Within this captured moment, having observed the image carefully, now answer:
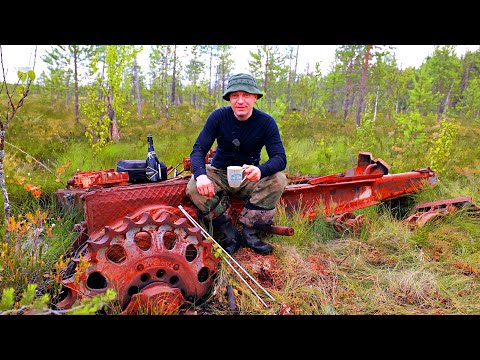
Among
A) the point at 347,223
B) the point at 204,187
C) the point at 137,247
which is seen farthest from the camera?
the point at 347,223

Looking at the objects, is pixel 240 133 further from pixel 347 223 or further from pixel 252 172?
pixel 347 223

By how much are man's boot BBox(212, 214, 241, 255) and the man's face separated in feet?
3.01

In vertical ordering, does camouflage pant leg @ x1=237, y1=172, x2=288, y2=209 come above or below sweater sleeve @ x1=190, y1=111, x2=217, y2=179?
below

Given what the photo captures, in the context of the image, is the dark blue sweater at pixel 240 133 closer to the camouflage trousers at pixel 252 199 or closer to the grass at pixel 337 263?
the camouflage trousers at pixel 252 199

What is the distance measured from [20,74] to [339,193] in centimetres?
312

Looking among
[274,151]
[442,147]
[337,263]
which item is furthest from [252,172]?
[442,147]

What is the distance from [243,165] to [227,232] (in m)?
0.61

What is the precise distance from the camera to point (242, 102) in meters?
2.84

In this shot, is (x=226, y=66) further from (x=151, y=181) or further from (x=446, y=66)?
(x=151, y=181)

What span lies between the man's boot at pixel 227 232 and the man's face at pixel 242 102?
92cm

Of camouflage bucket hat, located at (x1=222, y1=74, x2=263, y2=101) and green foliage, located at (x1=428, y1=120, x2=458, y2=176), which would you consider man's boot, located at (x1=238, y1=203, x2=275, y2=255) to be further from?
green foliage, located at (x1=428, y1=120, x2=458, y2=176)

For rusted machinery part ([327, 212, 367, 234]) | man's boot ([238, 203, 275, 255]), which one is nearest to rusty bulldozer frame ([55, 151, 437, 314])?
man's boot ([238, 203, 275, 255])

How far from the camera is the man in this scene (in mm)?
2826

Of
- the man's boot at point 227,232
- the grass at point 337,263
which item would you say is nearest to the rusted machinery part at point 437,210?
the grass at point 337,263
